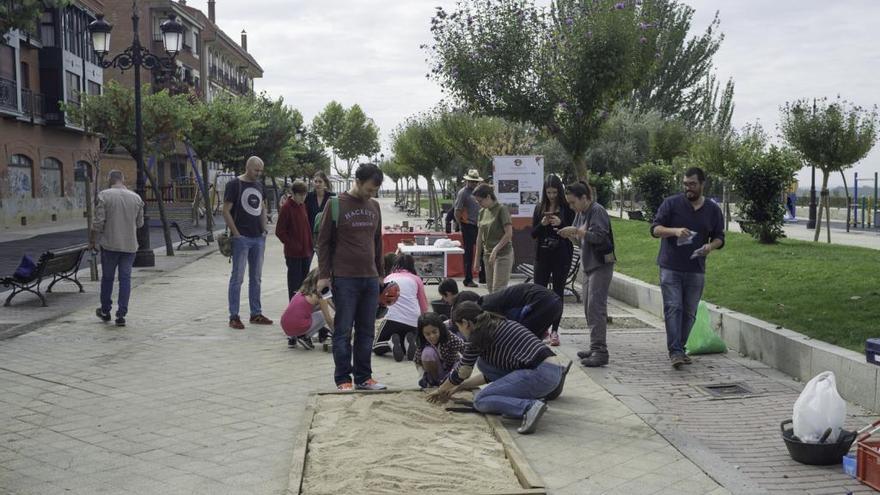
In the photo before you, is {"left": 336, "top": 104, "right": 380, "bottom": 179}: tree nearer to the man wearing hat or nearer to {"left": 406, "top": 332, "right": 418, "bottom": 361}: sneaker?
the man wearing hat

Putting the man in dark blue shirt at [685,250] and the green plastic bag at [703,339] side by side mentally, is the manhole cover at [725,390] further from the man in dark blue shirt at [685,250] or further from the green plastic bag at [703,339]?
the green plastic bag at [703,339]

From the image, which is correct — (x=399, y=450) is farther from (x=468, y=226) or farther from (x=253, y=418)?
(x=468, y=226)

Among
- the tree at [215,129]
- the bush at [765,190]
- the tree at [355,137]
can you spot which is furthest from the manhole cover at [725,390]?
the tree at [355,137]

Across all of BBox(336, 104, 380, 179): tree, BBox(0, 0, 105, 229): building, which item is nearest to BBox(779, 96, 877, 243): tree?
BBox(0, 0, 105, 229): building

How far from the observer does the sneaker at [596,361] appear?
787 centimetres

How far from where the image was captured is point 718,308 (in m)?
9.24

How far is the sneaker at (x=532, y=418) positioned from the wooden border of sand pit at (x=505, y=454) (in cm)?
13

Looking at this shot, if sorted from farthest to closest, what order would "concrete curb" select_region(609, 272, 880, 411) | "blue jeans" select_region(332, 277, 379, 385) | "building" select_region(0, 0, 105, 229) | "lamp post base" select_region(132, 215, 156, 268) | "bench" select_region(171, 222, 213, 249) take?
"building" select_region(0, 0, 105, 229), "bench" select_region(171, 222, 213, 249), "lamp post base" select_region(132, 215, 156, 268), "blue jeans" select_region(332, 277, 379, 385), "concrete curb" select_region(609, 272, 880, 411)

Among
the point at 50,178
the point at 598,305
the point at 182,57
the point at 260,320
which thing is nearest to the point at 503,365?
the point at 598,305

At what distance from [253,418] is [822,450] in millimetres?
3687

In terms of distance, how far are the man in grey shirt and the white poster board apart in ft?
26.1

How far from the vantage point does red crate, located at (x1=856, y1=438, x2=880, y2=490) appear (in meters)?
4.57

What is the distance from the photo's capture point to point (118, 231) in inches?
397

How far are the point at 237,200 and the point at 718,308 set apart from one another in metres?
5.39
